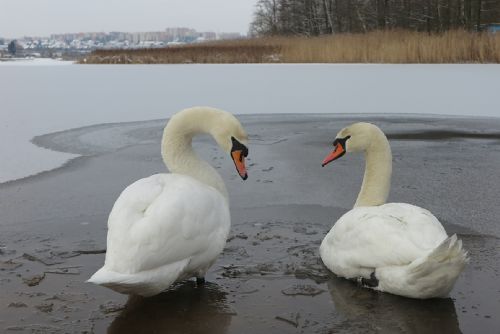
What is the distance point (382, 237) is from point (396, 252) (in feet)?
0.45

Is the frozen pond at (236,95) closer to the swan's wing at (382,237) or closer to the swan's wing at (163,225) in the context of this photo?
the swan's wing at (163,225)

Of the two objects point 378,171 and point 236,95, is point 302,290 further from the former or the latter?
point 236,95

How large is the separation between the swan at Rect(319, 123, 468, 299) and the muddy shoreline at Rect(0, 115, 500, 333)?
0.09 m

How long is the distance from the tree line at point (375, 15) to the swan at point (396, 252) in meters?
26.6

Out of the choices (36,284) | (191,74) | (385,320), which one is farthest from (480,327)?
(191,74)

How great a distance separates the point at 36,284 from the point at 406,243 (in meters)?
1.92

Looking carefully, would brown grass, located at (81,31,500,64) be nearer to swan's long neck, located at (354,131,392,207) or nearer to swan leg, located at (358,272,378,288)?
swan's long neck, located at (354,131,392,207)

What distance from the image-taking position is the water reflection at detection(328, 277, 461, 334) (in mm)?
2723

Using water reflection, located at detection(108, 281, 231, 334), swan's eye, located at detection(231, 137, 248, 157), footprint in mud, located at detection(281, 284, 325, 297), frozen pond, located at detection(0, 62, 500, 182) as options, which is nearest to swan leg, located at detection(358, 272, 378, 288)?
footprint in mud, located at detection(281, 284, 325, 297)

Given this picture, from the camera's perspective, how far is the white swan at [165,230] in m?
2.76

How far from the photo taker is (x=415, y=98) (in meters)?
11.9

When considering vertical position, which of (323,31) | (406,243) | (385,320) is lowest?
(385,320)

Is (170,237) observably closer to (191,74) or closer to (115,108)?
(115,108)

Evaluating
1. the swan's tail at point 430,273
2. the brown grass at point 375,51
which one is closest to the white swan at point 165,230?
the swan's tail at point 430,273
